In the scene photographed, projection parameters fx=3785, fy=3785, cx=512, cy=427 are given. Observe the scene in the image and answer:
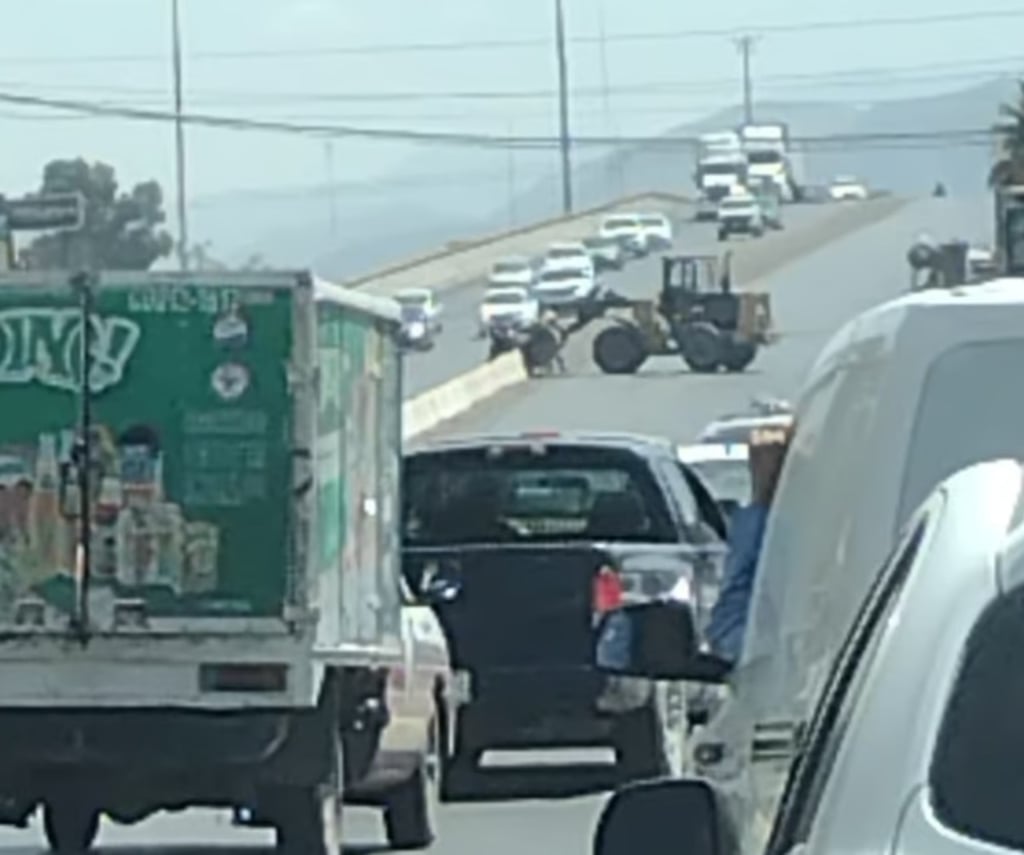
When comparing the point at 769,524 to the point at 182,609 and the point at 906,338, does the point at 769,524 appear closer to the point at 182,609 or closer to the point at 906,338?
the point at 906,338

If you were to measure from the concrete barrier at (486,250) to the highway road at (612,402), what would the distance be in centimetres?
793

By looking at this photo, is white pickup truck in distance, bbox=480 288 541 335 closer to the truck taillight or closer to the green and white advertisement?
the truck taillight

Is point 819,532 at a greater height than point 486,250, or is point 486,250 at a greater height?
point 819,532

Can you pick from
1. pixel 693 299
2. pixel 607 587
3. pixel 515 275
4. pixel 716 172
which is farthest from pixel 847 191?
pixel 607 587

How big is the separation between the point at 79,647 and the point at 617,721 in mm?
4060

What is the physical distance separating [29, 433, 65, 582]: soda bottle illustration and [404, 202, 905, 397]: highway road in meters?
56.7

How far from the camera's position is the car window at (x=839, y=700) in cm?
462

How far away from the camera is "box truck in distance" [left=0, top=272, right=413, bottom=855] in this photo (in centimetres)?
1658

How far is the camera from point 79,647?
16.8 m

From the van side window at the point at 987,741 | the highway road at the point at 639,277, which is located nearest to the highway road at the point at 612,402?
the highway road at the point at 639,277

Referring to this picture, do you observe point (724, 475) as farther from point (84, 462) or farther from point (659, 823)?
point (659, 823)

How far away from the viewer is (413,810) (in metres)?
18.3

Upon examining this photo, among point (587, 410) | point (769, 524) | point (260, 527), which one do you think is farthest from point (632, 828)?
point (587, 410)

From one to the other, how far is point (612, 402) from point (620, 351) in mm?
4317
